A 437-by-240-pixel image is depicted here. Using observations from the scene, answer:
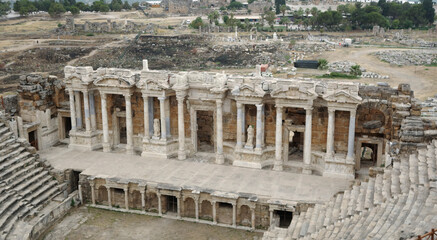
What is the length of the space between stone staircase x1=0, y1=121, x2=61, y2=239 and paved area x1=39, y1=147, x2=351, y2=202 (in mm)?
1449

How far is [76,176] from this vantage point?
73.5 feet

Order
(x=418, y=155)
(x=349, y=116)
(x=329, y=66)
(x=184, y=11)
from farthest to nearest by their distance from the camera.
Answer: (x=184, y=11) < (x=329, y=66) < (x=349, y=116) < (x=418, y=155)

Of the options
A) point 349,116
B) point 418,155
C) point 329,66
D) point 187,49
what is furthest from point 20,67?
point 418,155

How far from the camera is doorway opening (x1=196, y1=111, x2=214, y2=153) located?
2475cm

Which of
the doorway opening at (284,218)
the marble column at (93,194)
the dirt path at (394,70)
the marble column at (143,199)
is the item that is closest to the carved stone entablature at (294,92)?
the doorway opening at (284,218)

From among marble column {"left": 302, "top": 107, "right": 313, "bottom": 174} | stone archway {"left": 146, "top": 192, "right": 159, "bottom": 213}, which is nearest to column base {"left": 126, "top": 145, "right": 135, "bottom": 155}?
stone archway {"left": 146, "top": 192, "right": 159, "bottom": 213}

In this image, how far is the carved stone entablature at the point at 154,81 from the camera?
2299 centimetres

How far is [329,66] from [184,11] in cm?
9146

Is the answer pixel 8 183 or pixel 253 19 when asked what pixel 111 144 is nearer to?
pixel 8 183

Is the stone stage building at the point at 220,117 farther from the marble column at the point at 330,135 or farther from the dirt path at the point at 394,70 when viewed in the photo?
the dirt path at the point at 394,70

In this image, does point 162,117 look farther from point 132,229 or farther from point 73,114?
point 132,229

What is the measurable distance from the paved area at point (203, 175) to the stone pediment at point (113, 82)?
11.6 feet

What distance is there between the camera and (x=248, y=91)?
21.8 meters

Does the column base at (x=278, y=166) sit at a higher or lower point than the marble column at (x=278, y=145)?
lower
